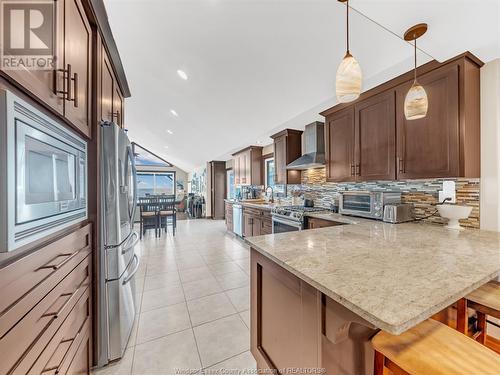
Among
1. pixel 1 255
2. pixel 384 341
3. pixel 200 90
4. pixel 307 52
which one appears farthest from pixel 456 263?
pixel 200 90

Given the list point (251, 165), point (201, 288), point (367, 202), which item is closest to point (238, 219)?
point (251, 165)

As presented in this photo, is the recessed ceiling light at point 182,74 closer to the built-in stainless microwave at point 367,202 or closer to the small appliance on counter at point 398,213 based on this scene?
the built-in stainless microwave at point 367,202

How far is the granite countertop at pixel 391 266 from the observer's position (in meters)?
0.68

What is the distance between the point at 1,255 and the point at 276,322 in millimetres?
1232

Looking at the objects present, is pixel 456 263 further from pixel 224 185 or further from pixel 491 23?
pixel 224 185

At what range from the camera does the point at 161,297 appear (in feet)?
8.08

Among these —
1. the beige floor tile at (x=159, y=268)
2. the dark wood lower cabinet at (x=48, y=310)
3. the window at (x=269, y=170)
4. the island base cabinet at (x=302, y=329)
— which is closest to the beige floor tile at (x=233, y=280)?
the beige floor tile at (x=159, y=268)

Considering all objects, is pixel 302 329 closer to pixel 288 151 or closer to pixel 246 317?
pixel 246 317

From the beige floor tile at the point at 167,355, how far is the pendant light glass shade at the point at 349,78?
204 centimetres

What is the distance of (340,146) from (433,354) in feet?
7.92

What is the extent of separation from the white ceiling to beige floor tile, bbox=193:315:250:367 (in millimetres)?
2557

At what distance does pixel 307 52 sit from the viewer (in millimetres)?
2074

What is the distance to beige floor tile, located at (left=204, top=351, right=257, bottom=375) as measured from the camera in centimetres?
147

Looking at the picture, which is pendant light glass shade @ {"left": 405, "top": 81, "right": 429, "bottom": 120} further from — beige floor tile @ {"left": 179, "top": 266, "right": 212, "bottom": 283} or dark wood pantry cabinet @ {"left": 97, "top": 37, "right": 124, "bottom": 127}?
beige floor tile @ {"left": 179, "top": 266, "right": 212, "bottom": 283}
